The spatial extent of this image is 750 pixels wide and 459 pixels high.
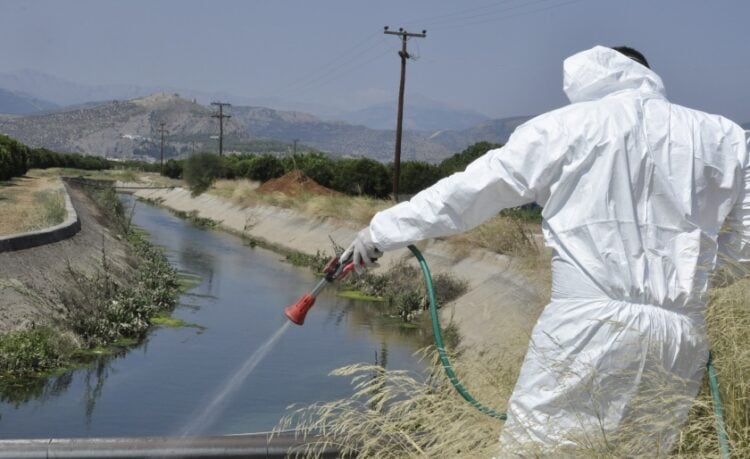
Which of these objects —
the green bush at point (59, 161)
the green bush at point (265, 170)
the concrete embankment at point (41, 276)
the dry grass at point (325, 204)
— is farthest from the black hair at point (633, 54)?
the green bush at point (59, 161)

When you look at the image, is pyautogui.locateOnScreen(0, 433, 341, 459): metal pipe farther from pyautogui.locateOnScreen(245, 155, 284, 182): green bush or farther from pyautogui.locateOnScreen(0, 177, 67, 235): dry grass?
pyautogui.locateOnScreen(245, 155, 284, 182): green bush

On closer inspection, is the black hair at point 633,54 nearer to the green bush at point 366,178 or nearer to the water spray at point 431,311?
the water spray at point 431,311

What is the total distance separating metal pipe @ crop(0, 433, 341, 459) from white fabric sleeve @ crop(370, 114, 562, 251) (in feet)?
6.62

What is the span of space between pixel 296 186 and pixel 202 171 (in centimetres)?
2497

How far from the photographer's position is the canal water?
1211cm

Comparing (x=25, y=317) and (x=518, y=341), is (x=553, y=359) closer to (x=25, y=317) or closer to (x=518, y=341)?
(x=518, y=341)

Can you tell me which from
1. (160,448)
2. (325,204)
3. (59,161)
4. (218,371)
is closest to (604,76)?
(160,448)

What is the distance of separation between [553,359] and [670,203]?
646 mm

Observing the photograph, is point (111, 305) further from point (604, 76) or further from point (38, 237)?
point (604, 76)

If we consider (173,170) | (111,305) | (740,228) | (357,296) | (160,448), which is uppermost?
(740,228)

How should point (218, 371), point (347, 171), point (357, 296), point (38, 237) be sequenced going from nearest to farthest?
point (218, 371), point (38, 237), point (357, 296), point (347, 171)

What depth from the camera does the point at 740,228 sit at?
12.7 feet

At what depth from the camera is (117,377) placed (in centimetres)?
1448

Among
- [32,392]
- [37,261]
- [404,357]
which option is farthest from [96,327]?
[404,357]
